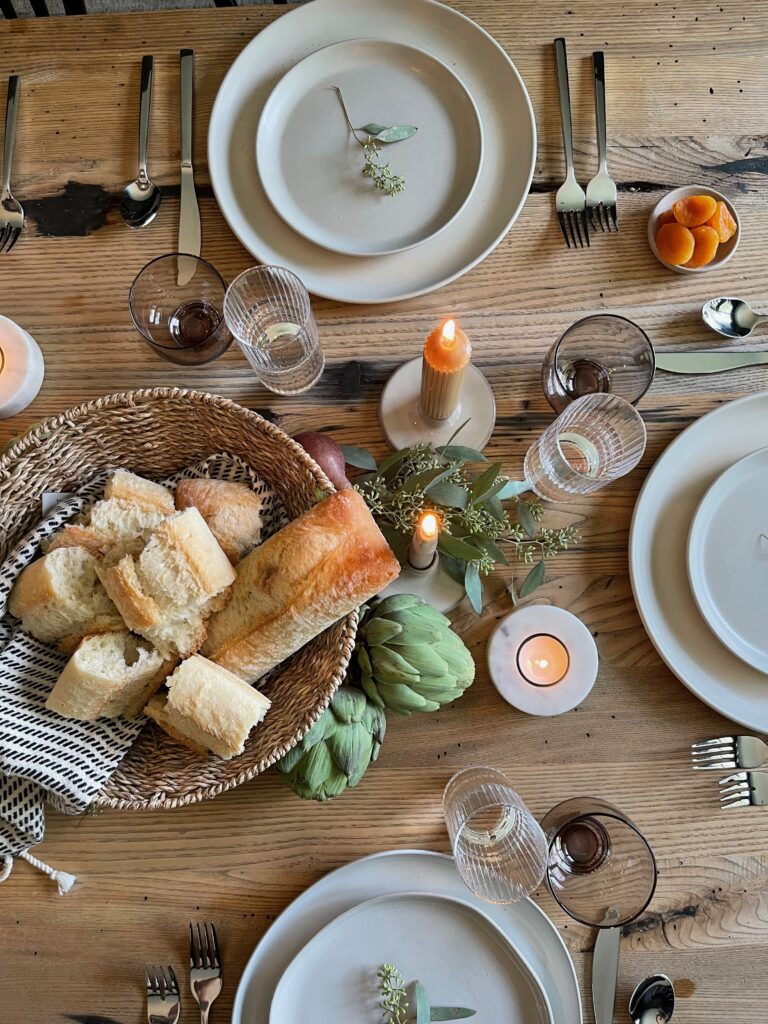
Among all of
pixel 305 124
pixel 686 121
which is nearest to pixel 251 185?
pixel 305 124

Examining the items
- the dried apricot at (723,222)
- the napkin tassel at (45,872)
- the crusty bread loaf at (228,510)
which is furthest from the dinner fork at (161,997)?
the dried apricot at (723,222)

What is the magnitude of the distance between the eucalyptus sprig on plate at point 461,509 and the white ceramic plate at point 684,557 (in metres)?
0.11

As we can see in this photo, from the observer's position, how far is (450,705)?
1.03 m

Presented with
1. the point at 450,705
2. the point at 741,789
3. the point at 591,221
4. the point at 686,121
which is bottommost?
the point at 741,789

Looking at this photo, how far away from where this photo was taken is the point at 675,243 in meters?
1.10

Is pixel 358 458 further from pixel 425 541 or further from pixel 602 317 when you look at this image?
pixel 602 317

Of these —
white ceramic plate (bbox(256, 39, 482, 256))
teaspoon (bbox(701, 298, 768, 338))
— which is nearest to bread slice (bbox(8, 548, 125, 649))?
white ceramic plate (bbox(256, 39, 482, 256))

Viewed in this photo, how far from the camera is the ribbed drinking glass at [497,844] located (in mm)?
898

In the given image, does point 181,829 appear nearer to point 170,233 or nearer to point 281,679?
point 281,679

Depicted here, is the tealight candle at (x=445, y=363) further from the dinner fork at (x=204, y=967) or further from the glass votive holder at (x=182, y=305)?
the dinner fork at (x=204, y=967)

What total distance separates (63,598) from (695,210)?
98 centimetres

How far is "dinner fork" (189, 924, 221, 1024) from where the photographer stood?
0.95 meters

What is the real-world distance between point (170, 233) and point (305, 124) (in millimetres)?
255

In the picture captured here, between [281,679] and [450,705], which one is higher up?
[281,679]
